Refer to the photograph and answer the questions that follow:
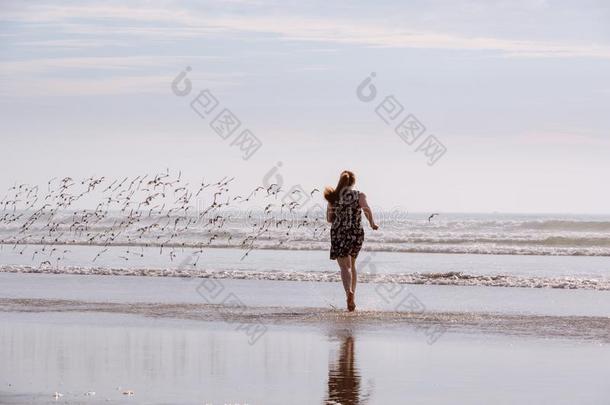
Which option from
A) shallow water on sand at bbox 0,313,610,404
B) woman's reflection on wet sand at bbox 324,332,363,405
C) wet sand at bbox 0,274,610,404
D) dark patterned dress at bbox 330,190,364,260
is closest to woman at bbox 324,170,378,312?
dark patterned dress at bbox 330,190,364,260

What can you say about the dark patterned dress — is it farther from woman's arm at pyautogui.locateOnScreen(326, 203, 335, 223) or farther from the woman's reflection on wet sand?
the woman's reflection on wet sand

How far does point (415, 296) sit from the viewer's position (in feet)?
56.6

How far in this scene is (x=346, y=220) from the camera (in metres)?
14.9

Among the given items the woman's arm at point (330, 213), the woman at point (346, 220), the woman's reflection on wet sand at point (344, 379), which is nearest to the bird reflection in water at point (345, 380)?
the woman's reflection on wet sand at point (344, 379)

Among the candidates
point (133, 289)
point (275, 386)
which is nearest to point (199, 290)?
point (133, 289)

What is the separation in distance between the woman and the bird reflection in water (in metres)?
3.58

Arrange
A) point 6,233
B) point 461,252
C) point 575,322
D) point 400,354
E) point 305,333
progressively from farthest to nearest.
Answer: point 6,233 → point 461,252 → point 575,322 → point 305,333 → point 400,354

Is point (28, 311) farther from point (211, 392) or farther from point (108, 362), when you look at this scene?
point (211, 392)

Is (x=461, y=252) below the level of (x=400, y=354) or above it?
above

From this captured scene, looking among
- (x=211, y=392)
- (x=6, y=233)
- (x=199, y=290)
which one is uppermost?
(x=6, y=233)

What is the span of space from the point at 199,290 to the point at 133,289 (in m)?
1.05

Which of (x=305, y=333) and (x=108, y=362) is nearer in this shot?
(x=108, y=362)

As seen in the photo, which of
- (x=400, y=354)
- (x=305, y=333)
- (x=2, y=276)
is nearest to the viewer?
(x=400, y=354)

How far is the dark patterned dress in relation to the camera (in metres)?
14.8
